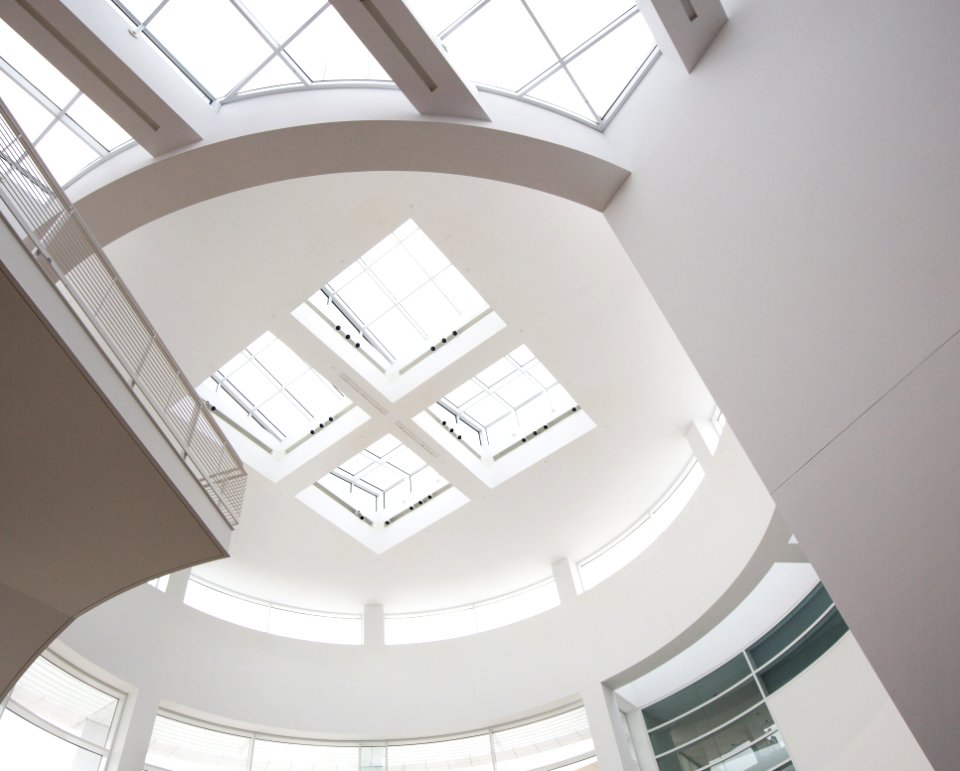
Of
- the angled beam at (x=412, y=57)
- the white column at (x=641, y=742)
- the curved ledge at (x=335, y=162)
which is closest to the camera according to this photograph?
the angled beam at (x=412, y=57)

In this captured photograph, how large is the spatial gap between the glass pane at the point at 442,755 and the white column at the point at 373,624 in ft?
9.75

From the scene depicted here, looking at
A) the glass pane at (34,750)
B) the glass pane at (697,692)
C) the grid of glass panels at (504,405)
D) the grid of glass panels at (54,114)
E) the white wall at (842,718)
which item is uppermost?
the grid of glass panels at (504,405)

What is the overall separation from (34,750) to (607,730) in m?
11.8

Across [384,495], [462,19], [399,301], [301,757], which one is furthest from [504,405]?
[462,19]

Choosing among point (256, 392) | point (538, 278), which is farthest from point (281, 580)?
point (538, 278)

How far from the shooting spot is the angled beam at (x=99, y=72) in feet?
33.9

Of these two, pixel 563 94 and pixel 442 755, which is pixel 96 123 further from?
pixel 442 755

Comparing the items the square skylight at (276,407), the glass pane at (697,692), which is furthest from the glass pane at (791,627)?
the square skylight at (276,407)

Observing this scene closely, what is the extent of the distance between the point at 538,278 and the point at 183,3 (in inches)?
311

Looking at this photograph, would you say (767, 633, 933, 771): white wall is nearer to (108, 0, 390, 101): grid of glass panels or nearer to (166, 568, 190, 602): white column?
(108, 0, 390, 101): grid of glass panels

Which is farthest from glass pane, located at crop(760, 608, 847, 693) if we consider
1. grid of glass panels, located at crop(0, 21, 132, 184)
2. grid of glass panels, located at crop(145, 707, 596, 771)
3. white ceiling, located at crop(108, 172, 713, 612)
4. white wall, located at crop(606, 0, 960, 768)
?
grid of glass panels, located at crop(0, 21, 132, 184)

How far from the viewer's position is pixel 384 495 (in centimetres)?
2217

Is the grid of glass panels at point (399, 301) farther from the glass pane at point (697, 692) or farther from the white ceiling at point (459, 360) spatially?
the glass pane at point (697, 692)

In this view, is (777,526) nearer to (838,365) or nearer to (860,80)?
(838,365)
